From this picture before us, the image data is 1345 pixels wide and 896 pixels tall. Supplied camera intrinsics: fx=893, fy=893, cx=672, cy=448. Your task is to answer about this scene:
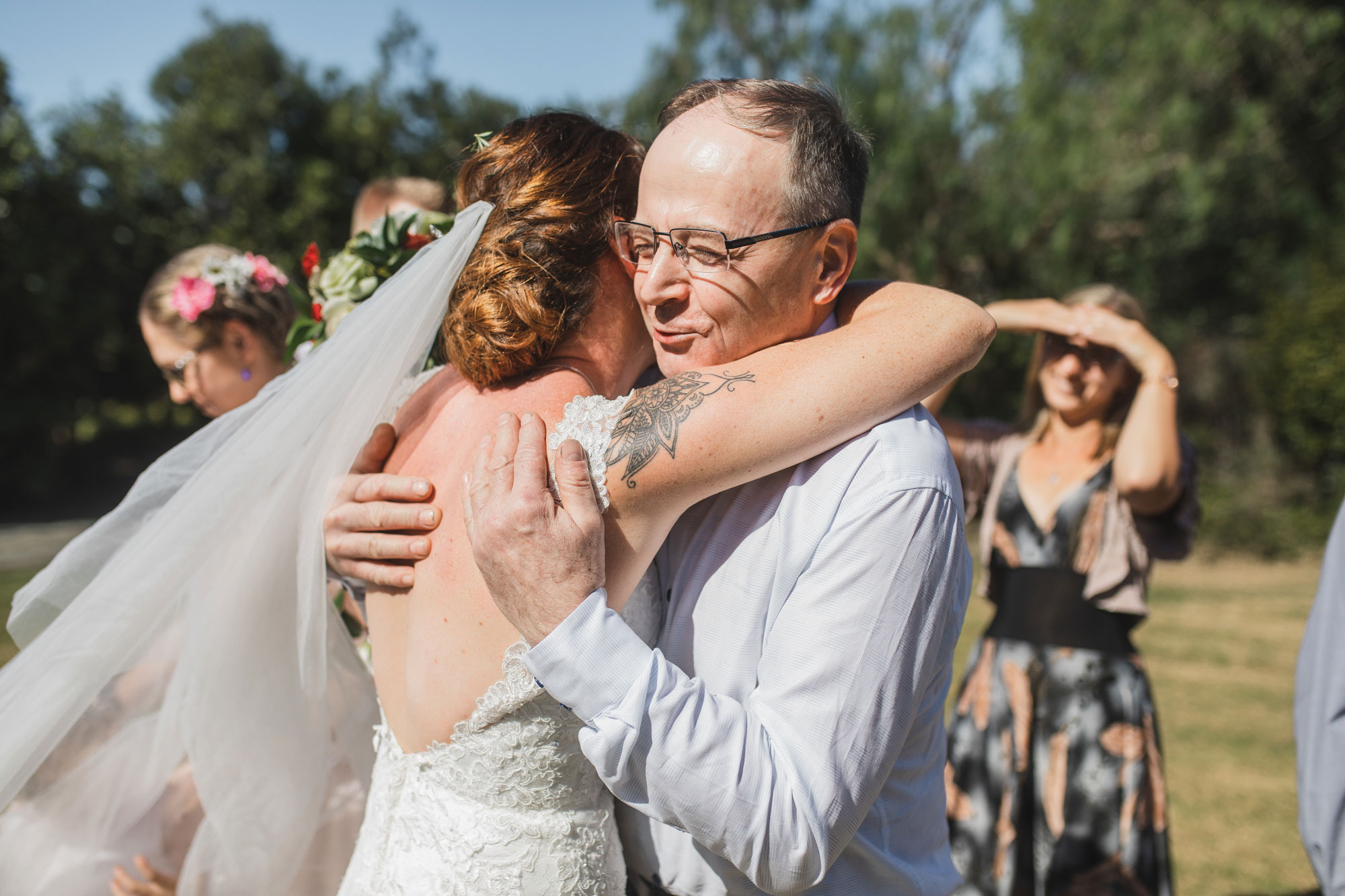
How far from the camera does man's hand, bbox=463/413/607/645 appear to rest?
4.68 feet

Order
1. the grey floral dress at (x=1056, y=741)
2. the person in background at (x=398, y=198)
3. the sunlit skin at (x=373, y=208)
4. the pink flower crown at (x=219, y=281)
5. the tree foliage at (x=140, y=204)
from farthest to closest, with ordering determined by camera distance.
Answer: the tree foliage at (x=140, y=204)
the sunlit skin at (x=373, y=208)
the person in background at (x=398, y=198)
the grey floral dress at (x=1056, y=741)
the pink flower crown at (x=219, y=281)

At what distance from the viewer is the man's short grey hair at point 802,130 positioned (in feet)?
5.36

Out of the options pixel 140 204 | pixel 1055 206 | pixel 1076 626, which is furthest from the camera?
pixel 140 204

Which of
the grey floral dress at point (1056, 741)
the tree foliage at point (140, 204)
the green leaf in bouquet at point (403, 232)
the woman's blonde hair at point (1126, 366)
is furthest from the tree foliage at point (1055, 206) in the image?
the green leaf in bouquet at point (403, 232)

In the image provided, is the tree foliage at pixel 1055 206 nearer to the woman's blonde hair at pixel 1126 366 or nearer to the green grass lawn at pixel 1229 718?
the green grass lawn at pixel 1229 718

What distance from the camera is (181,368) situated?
339cm

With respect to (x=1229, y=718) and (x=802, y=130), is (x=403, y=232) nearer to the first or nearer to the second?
(x=802, y=130)

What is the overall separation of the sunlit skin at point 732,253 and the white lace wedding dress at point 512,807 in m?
0.22

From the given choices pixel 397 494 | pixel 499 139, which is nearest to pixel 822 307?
pixel 499 139

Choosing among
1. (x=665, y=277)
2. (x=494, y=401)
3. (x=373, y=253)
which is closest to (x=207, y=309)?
(x=373, y=253)

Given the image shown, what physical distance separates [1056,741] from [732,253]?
3124 mm

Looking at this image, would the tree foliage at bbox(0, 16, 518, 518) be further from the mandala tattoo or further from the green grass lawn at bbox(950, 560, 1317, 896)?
the mandala tattoo

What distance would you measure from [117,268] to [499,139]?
23.7 metres

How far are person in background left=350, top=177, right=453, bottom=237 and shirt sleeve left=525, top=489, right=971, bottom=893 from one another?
10.2 ft
